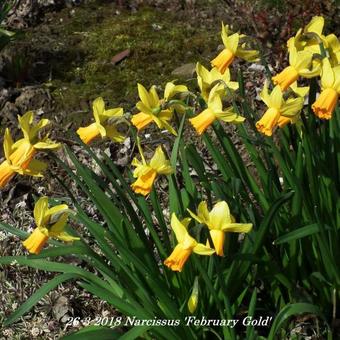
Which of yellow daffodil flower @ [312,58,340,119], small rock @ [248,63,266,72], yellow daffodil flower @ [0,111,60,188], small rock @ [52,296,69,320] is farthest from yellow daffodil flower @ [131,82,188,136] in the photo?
small rock @ [248,63,266,72]

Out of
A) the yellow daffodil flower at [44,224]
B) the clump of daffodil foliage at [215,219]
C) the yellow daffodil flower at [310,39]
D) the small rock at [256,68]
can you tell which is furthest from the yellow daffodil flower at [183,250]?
the small rock at [256,68]

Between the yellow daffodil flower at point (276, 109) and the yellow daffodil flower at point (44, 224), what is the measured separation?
0.59 metres

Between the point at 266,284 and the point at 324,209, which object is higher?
the point at 324,209

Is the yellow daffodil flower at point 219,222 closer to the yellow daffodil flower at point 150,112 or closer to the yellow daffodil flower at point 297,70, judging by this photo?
the yellow daffodil flower at point 150,112

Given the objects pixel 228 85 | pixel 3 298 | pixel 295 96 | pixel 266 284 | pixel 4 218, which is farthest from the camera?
pixel 4 218

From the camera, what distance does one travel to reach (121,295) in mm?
2227

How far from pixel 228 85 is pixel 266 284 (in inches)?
27.9

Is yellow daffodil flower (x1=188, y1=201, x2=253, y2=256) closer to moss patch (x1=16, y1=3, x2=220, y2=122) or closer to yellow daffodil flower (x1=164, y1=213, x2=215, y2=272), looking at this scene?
yellow daffodil flower (x1=164, y1=213, x2=215, y2=272)

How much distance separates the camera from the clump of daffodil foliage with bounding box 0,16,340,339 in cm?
193

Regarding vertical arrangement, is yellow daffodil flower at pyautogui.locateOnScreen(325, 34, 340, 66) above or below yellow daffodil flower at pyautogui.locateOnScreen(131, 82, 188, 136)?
below

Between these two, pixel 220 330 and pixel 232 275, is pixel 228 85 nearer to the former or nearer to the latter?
pixel 232 275

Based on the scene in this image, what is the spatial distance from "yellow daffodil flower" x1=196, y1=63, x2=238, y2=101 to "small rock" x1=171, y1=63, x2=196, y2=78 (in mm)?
1767

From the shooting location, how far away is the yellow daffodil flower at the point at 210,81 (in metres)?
2.12

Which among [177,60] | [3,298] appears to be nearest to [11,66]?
[177,60]
